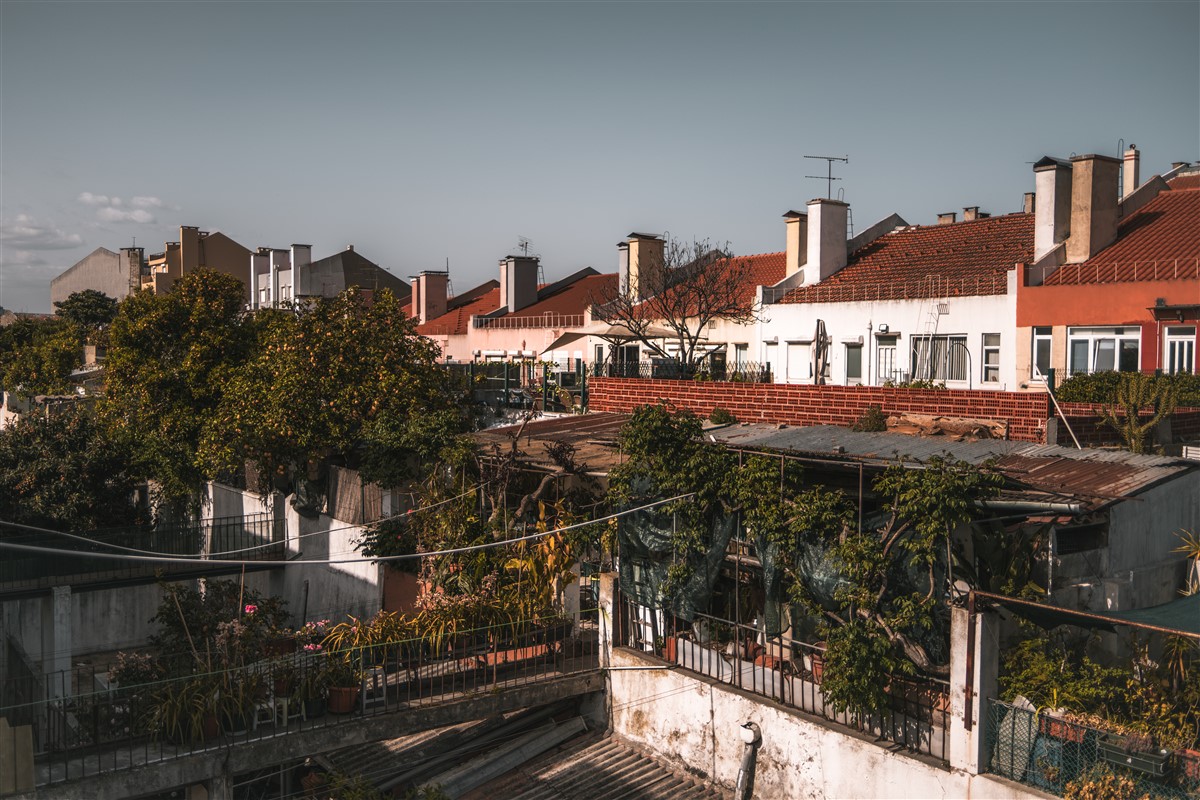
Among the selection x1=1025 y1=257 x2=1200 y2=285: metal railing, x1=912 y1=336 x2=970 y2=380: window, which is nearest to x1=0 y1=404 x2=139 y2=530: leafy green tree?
x1=912 y1=336 x2=970 y2=380: window

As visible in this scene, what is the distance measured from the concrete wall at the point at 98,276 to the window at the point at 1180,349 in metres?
72.2

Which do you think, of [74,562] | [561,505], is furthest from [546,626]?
[74,562]

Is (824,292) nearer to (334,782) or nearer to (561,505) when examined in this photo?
(561,505)

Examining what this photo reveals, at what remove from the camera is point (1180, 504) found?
1364cm

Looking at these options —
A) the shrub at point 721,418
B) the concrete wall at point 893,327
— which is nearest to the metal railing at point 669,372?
the concrete wall at point 893,327

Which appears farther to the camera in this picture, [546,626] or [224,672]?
[546,626]

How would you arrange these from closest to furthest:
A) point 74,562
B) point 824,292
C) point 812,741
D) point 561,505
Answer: point 812,741 → point 561,505 → point 74,562 → point 824,292

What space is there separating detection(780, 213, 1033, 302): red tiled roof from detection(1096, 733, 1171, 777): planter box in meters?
16.5

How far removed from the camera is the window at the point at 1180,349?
21.1m

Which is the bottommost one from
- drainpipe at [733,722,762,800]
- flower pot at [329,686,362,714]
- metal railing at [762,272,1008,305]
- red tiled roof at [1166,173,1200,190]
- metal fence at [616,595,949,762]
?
drainpipe at [733,722,762,800]

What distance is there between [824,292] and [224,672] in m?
20.6

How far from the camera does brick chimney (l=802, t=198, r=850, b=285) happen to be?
29.9 metres

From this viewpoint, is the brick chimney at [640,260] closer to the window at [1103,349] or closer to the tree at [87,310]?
the window at [1103,349]

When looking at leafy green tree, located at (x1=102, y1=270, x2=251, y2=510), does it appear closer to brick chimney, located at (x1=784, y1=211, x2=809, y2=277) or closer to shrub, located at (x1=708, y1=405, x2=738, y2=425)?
shrub, located at (x1=708, y1=405, x2=738, y2=425)
